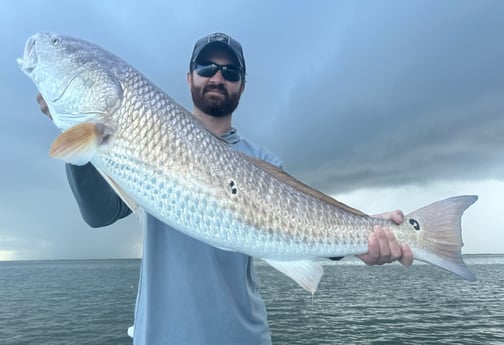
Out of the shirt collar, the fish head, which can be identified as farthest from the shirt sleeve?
the shirt collar

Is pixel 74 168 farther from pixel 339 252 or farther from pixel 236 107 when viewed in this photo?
pixel 339 252

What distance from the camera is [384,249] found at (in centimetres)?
372

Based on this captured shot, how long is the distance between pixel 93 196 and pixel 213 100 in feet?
6.01

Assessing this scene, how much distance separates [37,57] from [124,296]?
51.1 meters

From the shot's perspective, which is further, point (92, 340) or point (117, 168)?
point (92, 340)

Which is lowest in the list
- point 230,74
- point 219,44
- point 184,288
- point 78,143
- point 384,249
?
point 184,288

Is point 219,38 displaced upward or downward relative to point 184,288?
upward

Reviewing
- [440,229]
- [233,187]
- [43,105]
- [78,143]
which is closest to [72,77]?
[43,105]

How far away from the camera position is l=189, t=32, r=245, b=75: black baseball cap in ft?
15.5

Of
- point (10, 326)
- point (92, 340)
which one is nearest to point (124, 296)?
point (10, 326)

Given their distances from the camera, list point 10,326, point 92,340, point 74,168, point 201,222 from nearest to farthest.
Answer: point 201,222
point 74,168
point 92,340
point 10,326

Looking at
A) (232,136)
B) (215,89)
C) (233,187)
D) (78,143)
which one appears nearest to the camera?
(78,143)

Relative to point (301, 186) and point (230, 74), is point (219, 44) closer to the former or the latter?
point (230, 74)

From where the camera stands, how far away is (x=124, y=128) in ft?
10.8
